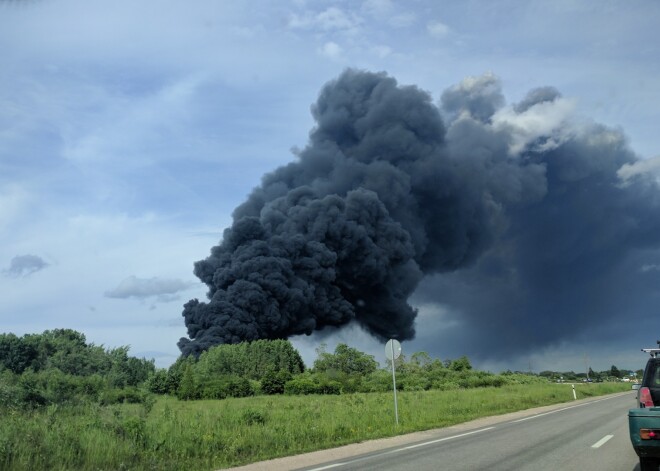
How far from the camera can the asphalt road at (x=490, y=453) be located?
1029 cm

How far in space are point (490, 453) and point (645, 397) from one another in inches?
130

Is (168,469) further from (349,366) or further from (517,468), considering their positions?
(349,366)

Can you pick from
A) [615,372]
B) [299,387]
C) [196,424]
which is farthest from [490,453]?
[615,372]

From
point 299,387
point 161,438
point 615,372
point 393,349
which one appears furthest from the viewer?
point 615,372

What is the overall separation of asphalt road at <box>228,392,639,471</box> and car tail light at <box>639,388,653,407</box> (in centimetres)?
107

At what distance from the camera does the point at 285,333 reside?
78.3m

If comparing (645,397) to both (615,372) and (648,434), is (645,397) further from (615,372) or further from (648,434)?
(615,372)

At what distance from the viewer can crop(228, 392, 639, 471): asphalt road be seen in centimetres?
1029

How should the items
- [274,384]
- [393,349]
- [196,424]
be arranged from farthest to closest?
[274,384] → [393,349] → [196,424]

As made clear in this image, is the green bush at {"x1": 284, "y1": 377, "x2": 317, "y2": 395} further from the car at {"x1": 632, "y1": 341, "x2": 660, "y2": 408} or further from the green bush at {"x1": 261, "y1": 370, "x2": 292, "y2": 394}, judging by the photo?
the car at {"x1": 632, "y1": 341, "x2": 660, "y2": 408}

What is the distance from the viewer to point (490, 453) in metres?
12.0

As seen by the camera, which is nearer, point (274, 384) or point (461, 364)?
point (274, 384)

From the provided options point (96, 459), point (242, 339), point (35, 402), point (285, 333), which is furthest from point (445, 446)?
point (285, 333)

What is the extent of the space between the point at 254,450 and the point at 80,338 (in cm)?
11071
